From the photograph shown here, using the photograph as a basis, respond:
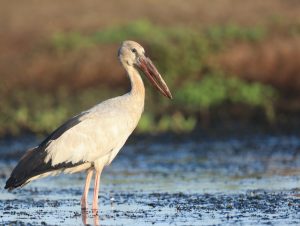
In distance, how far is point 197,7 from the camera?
Answer: 25.7 meters

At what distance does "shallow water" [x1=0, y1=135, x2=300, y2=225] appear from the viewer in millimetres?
10500

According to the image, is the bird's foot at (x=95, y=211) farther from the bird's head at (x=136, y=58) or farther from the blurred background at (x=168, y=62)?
the blurred background at (x=168, y=62)

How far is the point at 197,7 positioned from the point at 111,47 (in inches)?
172

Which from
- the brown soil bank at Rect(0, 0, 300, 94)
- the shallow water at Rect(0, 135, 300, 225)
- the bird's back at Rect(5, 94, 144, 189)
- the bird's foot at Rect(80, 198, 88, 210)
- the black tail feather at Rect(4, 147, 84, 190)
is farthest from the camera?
the brown soil bank at Rect(0, 0, 300, 94)

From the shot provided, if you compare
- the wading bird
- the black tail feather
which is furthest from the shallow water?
Result: the wading bird

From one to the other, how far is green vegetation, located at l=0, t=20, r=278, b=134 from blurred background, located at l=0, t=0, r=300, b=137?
0.07 ft

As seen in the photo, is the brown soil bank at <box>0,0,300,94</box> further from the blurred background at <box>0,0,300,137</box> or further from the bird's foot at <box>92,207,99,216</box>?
the bird's foot at <box>92,207,99,216</box>

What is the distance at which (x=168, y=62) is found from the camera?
20562 millimetres

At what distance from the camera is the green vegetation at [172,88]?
17958mm

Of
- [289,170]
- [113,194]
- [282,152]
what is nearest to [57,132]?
[113,194]

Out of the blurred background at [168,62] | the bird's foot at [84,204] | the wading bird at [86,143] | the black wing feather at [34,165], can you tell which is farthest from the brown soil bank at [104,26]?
the bird's foot at [84,204]

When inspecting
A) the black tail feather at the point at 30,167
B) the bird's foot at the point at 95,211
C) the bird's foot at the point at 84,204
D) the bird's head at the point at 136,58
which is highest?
the bird's head at the point at 136,58

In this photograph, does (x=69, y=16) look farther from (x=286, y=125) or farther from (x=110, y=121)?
(x=110, y=121)

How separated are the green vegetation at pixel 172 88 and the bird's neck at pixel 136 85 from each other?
5.48 metres
